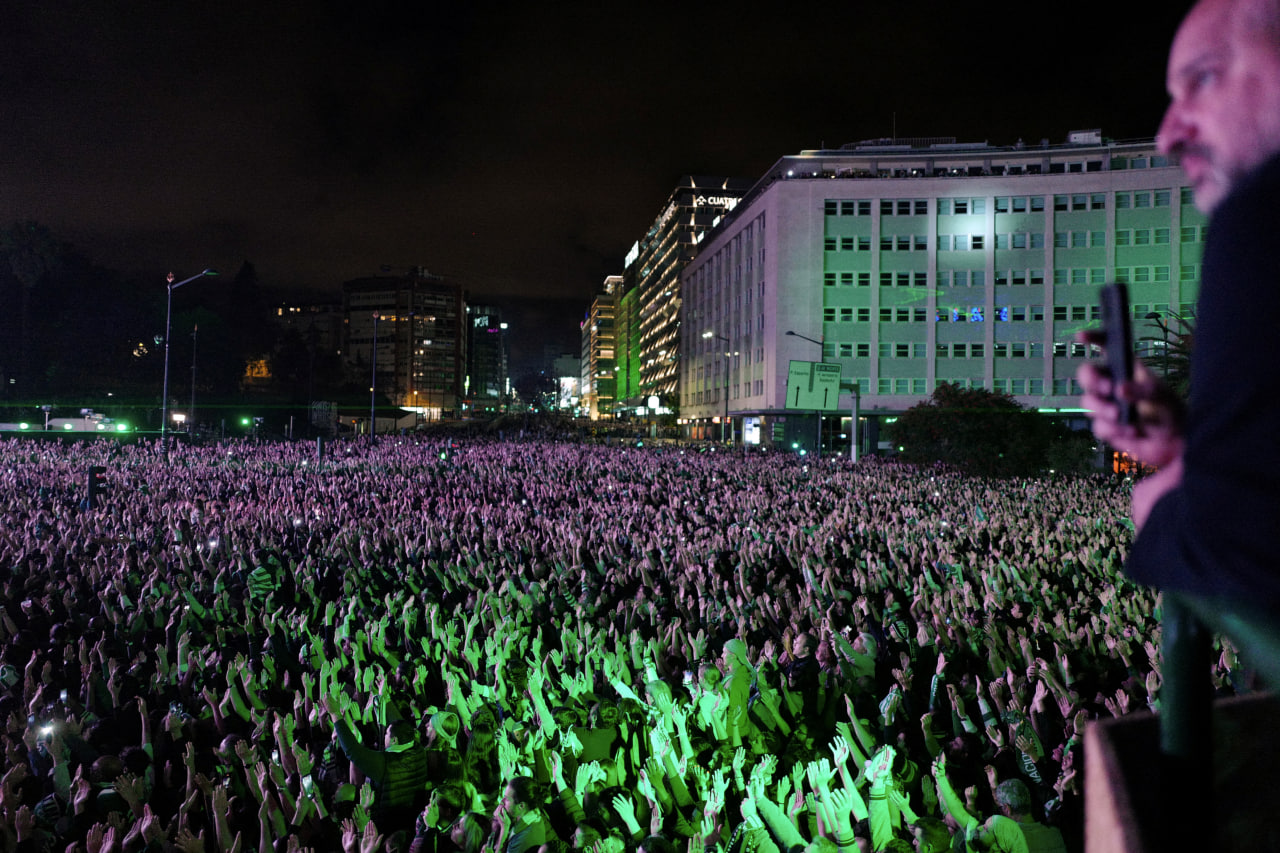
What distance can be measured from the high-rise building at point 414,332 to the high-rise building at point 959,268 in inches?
4845

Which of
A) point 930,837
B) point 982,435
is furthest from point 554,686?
point 982,435

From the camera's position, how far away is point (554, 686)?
4.23 m

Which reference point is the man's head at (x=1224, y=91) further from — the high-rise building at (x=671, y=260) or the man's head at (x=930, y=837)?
the high-rise building at (x=671, y=260)

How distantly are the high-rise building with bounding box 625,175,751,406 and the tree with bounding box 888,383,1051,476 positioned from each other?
9250 centimetres

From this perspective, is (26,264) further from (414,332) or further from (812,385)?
(414,332)

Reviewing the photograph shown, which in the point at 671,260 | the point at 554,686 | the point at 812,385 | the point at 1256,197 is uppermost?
the point at 671,260

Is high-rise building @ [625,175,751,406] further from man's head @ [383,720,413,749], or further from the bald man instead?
the bald man

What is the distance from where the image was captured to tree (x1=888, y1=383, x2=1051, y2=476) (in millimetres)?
22578

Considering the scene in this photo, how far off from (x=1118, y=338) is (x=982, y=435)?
23.6m

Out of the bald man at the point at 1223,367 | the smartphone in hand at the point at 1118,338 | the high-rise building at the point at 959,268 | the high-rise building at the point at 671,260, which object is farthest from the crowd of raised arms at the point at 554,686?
the high-rise building at the point at 671,260

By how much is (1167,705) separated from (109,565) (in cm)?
810

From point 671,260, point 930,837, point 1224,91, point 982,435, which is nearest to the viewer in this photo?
point 1224,91

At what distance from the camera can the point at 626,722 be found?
3.42m

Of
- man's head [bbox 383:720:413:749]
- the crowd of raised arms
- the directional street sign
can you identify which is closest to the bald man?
the crowd of raised arms
